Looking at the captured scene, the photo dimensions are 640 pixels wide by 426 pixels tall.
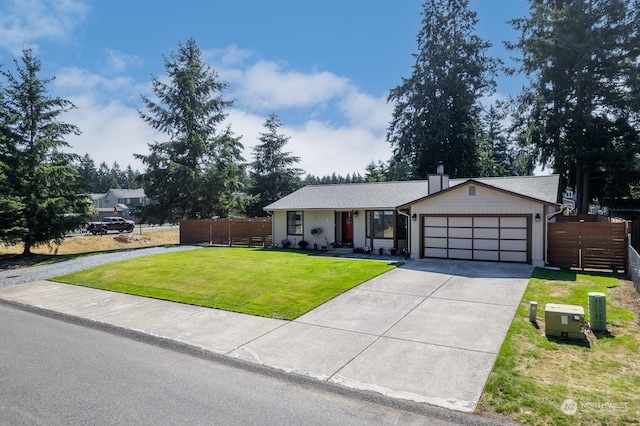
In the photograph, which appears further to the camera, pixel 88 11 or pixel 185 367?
pixel 88 11

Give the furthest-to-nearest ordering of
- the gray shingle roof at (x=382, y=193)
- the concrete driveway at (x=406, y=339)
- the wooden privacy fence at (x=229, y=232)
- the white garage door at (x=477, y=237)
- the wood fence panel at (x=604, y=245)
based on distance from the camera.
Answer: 1. the wooden privacy fence at (x=229, y=232)
2. the gray shingle roof at (x=382, y=193)
3. the white garage door at (x=477, y=237)
4. the wood fence panel at (x=604, y=245)
5. the concrete driveway at (x=406, y=339)

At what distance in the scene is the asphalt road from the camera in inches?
179

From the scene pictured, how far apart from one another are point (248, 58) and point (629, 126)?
2556cm

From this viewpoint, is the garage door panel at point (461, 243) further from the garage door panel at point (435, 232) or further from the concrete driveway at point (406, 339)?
the concrete driveway at point (406, 339)

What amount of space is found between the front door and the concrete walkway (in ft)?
25.2

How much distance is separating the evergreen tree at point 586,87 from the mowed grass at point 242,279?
2046 cm

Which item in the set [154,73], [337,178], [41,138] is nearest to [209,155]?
[154,73]

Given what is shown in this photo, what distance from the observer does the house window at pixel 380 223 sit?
18438mm

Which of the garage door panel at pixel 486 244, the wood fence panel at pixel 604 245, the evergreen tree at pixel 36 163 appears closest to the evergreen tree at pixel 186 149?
the evergreen tree at pixel 36 163

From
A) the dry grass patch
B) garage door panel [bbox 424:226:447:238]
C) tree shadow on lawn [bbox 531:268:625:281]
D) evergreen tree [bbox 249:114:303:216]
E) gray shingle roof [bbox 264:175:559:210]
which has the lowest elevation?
the dry grass patch

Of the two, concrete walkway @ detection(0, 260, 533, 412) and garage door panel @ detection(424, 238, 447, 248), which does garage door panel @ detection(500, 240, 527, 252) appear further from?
concrete walkway @ detection(0, 260, 533, 412)

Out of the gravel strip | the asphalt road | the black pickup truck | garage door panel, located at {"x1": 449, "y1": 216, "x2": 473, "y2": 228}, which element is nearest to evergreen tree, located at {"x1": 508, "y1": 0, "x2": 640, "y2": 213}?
garage door panel, located at {"x1": 449, "y1": 216, "x2": 473, "y2": 228}

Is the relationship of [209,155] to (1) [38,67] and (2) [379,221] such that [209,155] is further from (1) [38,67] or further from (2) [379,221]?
(2) [379,221]

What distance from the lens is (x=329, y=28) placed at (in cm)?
1625
